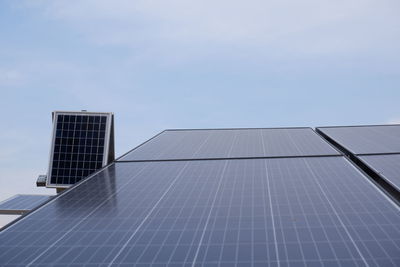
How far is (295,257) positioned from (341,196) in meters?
6.43

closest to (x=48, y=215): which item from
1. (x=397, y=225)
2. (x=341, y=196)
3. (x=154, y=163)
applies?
(x=154, y=163)

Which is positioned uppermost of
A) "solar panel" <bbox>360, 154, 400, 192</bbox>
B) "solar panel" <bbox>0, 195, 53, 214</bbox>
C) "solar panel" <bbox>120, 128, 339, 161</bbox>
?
"solar panel" <bbox>120, 128, 339, 161</bbox>

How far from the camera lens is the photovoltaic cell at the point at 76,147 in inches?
1206

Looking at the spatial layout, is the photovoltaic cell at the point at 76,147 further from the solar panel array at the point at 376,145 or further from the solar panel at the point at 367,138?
the solar panel at the point at 367,138

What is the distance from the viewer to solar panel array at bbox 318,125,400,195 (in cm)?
2414

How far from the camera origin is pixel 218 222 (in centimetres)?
1689

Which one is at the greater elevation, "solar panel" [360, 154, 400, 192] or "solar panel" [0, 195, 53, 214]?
"solar panel" [360, 154, 400, 192]

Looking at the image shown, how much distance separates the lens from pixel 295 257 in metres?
13.6

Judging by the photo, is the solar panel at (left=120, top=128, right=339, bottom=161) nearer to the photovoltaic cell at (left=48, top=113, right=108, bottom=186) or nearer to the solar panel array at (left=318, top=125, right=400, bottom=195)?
the solar panel array at (left=318, top=125, right=400, bottom=195)

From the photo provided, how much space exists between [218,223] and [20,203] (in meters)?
18.4

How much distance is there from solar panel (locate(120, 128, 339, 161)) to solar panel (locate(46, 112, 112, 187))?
2136 millimetres

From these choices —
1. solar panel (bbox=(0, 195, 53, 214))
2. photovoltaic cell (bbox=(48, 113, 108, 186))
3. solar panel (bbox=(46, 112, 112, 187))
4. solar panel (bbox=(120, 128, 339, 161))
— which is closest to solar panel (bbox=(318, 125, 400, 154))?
solar panel (bbox=(120, 128, 339, 161))

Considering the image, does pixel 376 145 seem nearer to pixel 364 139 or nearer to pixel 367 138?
pixel 364 139

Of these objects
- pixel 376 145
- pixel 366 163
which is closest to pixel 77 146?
pixel 366 163
